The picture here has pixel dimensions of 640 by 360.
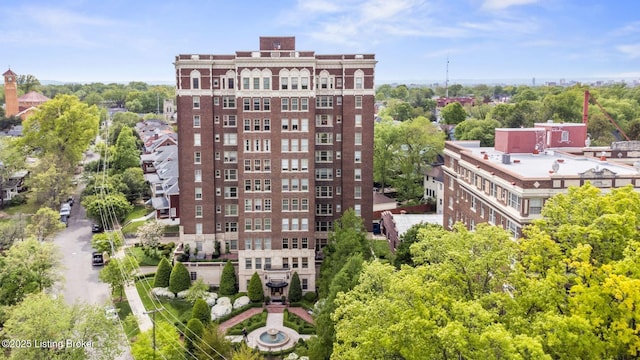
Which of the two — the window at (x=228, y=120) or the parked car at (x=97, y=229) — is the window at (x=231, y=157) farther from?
the parked car at (x=97, y=229)

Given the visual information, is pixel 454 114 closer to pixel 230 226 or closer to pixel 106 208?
pixel 230 226

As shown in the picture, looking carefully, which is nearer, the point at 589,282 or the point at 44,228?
the point at 589,282

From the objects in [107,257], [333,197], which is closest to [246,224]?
[333,197]

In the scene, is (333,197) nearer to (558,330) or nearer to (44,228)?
(44,228)

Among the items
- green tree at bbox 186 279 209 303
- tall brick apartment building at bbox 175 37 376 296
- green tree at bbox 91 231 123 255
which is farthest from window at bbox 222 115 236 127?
green tree at bbox 91 231 123 255

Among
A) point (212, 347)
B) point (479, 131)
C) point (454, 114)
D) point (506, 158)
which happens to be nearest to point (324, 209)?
point (506, 158)

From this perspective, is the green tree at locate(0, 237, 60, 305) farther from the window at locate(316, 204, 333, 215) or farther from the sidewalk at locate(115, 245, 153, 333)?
the window at locate(316, 204, 333, 215)

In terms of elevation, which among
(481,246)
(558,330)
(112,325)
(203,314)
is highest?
(481,246)
